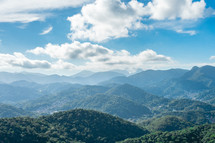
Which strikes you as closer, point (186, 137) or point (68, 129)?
point (186, 137)

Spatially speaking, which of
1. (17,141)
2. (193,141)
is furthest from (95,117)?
(193,141)

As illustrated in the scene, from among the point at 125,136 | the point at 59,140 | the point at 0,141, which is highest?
the point at 0,141

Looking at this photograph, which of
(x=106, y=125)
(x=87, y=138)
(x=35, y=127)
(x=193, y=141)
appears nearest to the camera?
(x=193, y=141)

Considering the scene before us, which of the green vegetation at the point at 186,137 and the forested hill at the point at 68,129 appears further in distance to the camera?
the forested hill at the point at 68,129

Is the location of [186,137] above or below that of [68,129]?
below

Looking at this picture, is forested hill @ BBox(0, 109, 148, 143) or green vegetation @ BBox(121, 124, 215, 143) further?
forested hill @ BBox(0, 109, 148, 143)

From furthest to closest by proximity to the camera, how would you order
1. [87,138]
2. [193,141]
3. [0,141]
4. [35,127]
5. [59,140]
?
[87,138]
[35,127]
[59,140]
[193,141]
[0,141]

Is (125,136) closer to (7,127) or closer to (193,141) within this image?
(193,141)

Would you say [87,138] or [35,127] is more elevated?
[35,127]
